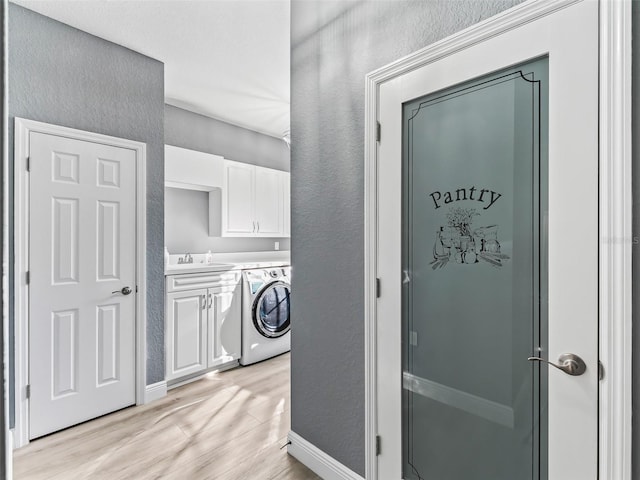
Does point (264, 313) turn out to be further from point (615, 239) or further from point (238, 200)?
point (615, 239)

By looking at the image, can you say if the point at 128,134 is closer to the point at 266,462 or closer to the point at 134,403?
the point at 134,403

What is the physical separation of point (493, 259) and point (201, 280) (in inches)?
105

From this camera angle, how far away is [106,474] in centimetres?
196

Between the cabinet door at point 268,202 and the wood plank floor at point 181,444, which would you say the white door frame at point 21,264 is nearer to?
the wood plank floor at point 181,444

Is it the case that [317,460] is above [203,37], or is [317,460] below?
below

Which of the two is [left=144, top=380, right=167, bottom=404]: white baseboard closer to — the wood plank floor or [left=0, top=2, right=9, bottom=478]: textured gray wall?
the wood plank floor

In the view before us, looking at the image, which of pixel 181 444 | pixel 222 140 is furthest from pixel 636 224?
pixel 222 140

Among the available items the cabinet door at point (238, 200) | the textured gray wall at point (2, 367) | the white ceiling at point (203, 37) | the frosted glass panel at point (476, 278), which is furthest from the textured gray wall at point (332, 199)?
the cabinet door at point (238, 200)

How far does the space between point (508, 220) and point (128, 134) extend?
2753 mm

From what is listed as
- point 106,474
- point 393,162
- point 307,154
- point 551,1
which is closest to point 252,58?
point 307,154

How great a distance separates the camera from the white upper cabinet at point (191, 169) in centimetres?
349

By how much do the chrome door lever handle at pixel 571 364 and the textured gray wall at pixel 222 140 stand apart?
3.84 metres

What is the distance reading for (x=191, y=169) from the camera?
3.66 m

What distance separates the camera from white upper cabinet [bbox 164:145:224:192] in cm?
349
